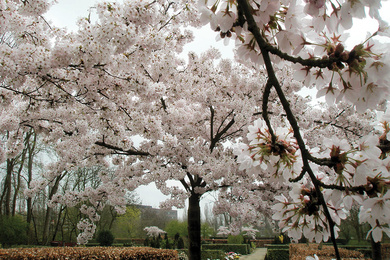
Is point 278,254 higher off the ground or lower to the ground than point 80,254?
lower

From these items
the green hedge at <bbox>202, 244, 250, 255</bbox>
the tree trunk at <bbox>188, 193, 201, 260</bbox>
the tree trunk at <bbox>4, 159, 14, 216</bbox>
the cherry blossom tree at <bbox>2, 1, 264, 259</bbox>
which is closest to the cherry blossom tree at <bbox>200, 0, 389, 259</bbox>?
the cherry blossom tree at <bbox>2, 1, 264, 259</bbox>

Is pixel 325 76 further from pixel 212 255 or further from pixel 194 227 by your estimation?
pixel 212 255

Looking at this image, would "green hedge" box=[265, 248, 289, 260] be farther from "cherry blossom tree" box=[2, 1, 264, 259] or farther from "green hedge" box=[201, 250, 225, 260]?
"cherry blossom tree" box=[2, 1, 264, 259]

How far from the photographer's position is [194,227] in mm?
8625

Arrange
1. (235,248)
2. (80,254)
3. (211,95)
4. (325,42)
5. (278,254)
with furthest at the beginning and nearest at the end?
(235,248) → (278,254) → (211,95) → (80,254) → (325,42)

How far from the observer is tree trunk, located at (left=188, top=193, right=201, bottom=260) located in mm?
8387

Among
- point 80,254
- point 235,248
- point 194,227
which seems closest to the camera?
point 80,254

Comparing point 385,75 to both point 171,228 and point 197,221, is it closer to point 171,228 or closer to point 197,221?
point 197,221

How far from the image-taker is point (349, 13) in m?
0.77

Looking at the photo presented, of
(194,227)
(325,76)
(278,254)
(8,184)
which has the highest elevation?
(8,184)

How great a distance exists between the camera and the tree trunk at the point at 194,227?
8.39 m

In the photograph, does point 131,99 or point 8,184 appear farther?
point 8,184

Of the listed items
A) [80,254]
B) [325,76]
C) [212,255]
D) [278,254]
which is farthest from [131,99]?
[278,254]

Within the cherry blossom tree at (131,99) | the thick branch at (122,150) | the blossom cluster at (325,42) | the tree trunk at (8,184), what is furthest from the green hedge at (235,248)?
the blossom cluster at (325,42)
